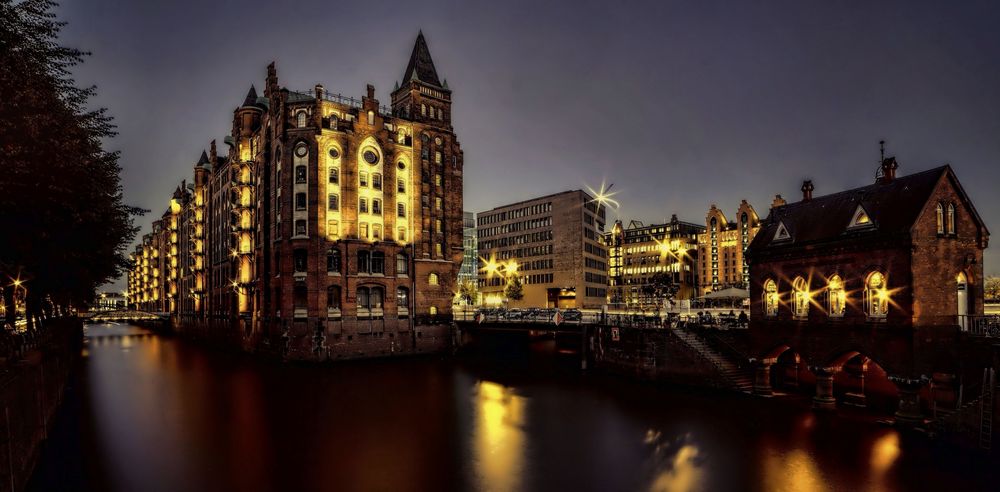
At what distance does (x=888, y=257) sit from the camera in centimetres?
3200

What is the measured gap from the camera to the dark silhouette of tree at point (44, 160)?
19.6 meters

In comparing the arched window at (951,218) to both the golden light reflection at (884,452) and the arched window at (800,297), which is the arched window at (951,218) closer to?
the arched window at (800,297)

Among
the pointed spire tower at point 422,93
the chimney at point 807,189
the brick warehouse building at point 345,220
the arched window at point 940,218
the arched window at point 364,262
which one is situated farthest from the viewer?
the pointed spire tower at point 422,93

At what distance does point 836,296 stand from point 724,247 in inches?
6058

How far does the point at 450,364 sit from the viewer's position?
202ft

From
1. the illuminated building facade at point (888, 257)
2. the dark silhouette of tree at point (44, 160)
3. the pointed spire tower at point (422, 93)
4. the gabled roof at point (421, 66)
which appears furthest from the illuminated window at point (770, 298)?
the gabled roof at point (421, 66)

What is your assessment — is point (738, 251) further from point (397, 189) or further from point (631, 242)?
point (397, 189)

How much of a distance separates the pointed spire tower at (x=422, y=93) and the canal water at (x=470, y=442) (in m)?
37.4

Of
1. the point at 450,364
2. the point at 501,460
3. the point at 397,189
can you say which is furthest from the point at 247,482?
the point at 397,189

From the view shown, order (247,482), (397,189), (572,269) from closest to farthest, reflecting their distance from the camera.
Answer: (247,482), (397,189), (572,269)

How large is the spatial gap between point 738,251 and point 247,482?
573 ft

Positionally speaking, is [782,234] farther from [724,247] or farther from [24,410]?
[724,247]

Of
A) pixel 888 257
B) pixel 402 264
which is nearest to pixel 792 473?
pixel 888 257

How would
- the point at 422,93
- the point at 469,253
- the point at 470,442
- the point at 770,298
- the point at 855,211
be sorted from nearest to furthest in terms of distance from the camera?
the point at 470,442 < the point at 855,211 < the point at 770,298 < the point at 422,93 < the point at 469,253
